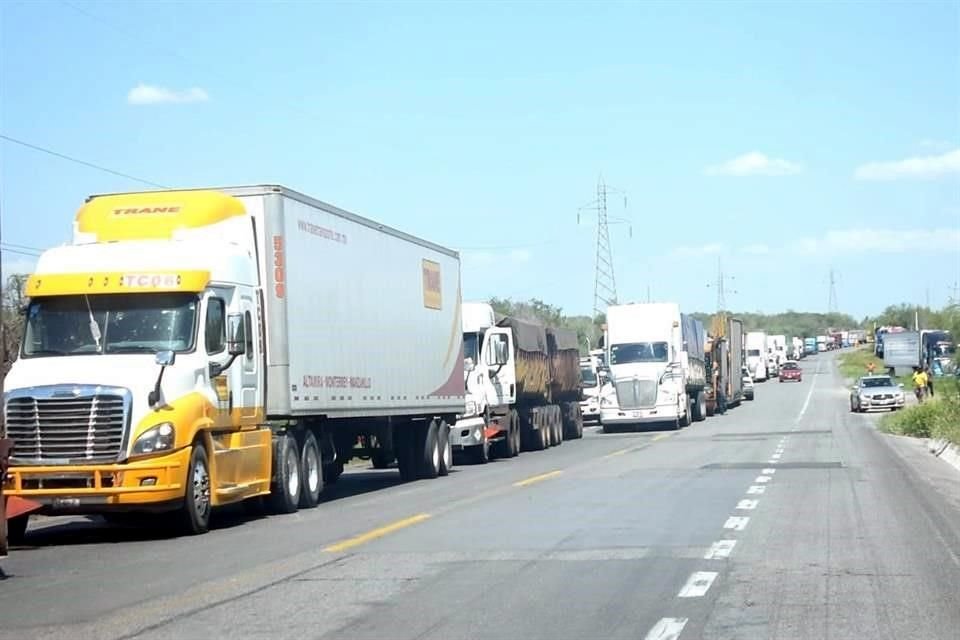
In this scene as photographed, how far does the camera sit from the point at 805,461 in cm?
2669

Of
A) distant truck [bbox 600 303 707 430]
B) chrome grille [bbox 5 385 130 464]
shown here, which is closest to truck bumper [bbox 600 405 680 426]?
distant truck [bbox 600 303 707 430]

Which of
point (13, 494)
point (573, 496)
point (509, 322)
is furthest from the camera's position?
point (509, 322)

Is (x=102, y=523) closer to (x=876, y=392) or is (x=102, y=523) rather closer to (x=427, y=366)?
(x=427, y=366)

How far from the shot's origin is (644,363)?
46125 mm

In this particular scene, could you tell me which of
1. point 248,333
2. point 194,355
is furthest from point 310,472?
point 194,355

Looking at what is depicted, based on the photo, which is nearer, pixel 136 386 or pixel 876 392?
pixel 136 386

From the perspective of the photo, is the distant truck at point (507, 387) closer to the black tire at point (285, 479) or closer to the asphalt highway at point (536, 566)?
the asphalt highway at point (536, 566)

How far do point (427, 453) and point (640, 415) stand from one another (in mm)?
21137

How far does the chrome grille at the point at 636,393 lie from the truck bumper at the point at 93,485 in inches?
1266

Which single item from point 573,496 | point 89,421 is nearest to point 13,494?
point 89,421

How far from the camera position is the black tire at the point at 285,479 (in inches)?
722

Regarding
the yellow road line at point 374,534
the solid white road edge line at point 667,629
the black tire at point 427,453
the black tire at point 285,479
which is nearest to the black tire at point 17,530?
the black tire at point 285,479

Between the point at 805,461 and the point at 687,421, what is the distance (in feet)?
72.8

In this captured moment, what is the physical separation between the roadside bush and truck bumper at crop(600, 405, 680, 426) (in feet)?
22.1
